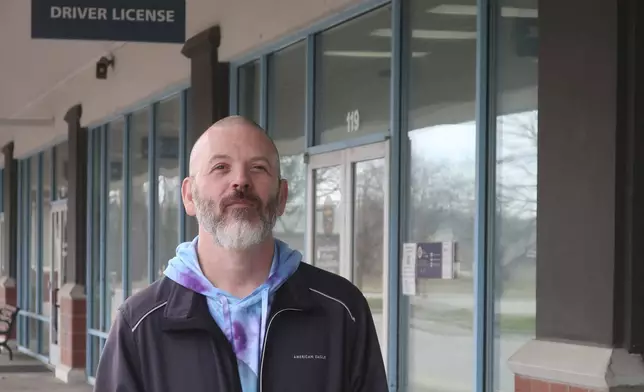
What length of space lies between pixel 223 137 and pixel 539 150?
8.34ft

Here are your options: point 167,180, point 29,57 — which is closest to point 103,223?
point 29,57

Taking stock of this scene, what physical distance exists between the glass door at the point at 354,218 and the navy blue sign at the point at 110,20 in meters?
1.39

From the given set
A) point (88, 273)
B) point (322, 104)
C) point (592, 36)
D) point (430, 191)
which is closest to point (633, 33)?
point (592, 36)

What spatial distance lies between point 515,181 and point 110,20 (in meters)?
3.23

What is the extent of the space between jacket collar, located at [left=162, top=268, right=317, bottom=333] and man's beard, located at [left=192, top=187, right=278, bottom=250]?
0.45ft

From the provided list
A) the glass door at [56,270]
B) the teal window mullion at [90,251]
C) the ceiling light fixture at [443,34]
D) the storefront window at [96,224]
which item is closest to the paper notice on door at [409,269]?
the ceiling light fixture at [443,34]

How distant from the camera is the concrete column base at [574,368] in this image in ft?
13.1

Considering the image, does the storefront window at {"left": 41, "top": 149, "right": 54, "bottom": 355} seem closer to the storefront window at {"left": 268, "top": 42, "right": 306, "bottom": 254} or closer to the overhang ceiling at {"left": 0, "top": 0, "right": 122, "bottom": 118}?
the overhang ceiling at {"left": 0, "top": 0, "right": 122, "bottom": 118}

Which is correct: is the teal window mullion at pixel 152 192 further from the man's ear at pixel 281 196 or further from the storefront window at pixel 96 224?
the man's ear at pixel 281 196

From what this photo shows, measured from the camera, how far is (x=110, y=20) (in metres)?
6.99

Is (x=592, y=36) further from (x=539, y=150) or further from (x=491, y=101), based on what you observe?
(x=491, y=101)

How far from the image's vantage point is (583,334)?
421cm

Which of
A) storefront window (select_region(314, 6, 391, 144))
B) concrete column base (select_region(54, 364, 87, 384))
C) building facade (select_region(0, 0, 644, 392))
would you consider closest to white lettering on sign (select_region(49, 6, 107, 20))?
building facade (select_region(0, 0, 644, 392))

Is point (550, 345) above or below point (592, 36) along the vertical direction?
below
